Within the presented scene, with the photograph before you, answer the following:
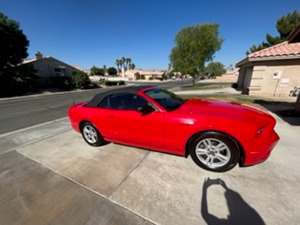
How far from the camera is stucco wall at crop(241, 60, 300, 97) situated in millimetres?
10469

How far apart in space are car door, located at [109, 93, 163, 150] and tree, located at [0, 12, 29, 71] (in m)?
25.0

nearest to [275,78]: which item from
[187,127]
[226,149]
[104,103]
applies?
[226,149]

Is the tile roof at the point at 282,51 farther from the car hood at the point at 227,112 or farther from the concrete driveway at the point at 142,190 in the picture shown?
the car hood at the point at 227,112

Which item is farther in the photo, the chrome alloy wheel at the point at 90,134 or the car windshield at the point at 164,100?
the chrome alloy wheel at the point at 90,134

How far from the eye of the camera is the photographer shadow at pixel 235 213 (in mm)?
1867

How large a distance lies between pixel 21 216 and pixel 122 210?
4.20 feet

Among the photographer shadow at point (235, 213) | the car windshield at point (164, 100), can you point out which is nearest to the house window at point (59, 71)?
the car windshield at point (164, 100)

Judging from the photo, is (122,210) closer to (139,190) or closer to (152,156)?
(139,190)

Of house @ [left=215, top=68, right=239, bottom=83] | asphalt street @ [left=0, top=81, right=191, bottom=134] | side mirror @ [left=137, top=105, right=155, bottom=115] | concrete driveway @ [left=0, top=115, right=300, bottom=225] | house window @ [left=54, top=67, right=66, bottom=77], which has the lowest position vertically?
house @ [left=215, top=68, right=239, bottom=83]

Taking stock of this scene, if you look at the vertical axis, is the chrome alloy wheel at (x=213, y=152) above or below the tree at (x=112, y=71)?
below

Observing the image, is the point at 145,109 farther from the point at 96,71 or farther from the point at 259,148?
the point at 96,71

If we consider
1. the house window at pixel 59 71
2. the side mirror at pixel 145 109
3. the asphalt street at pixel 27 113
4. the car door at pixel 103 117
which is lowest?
the asphalt street at pixel 27 113

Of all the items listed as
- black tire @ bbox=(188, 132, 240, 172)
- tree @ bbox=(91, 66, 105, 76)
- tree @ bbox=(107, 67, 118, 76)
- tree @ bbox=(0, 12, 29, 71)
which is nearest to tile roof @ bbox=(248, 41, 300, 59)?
black tire @ bbox=(188, 132, 240, 172)

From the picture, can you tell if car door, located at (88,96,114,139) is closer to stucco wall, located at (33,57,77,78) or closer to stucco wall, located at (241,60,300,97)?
stucco wall, located at (241,60,300,97)
